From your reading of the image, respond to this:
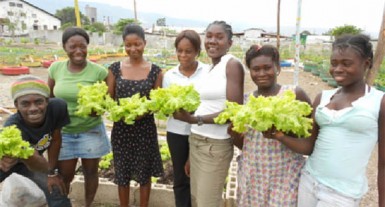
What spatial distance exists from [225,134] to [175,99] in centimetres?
61

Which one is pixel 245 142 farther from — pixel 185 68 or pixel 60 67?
pixel 60 67

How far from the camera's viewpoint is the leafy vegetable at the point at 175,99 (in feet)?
8.12

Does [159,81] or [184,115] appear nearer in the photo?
[184,115]

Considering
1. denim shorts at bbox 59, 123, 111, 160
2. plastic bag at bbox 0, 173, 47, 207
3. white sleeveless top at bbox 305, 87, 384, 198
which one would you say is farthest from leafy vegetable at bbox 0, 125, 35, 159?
white sleeveless top at bbox 305, 87, 384, 198

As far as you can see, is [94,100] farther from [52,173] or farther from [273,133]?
[273,133]

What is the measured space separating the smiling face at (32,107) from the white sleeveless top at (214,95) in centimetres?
141

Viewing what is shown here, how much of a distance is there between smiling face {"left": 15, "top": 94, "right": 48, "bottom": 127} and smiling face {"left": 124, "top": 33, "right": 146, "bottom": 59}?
0.92m

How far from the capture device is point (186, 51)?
9.61ft

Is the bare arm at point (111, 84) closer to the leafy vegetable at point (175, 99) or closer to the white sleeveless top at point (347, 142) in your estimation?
the leafy vegetable at point (175, 99)

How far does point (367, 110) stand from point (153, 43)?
36473 millimetres

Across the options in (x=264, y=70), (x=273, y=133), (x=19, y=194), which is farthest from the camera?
(x=19, y=194)

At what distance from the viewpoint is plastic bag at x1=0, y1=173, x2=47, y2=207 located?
3688mm

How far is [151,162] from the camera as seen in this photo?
11.0ft

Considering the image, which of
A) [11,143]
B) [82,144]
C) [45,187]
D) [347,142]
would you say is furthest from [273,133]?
[45,187]
